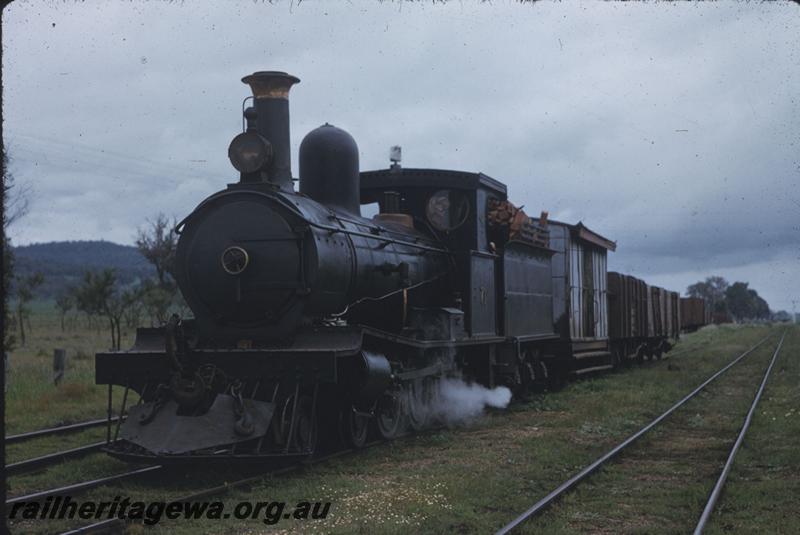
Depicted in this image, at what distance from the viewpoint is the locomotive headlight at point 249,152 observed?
8.75 m

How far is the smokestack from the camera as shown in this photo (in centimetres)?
891

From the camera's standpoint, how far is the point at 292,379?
808 centimetres

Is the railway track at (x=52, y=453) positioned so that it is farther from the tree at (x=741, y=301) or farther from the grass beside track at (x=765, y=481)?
the tree at (x=741, y=301)

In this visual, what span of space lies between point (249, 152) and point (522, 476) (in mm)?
4344

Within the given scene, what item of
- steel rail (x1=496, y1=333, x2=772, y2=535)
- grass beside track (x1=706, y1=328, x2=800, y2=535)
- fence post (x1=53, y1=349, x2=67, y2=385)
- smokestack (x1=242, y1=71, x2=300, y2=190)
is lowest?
grass beside track (x1=706, y1=328, x2=800, y2=535)

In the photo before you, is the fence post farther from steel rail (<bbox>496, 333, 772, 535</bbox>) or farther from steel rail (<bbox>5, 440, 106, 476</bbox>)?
steel rail (<bbox>496, 333, 772, 535</bbox>)

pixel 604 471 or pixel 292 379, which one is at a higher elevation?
pixel 292 379

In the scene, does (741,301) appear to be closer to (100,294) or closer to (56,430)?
(100,294)

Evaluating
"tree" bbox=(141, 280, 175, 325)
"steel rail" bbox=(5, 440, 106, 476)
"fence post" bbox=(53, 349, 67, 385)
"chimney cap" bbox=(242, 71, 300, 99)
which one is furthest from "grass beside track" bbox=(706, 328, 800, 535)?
"tree" bbox=(141, 280, 175, 325)

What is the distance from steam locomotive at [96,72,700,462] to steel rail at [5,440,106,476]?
50 centimetres

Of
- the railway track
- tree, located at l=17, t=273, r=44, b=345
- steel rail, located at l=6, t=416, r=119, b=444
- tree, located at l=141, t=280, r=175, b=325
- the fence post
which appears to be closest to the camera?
the railway track

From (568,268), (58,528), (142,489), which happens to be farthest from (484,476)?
(568,268)

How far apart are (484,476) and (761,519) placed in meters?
2.55

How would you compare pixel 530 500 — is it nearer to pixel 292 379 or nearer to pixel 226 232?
pixel 292 379
